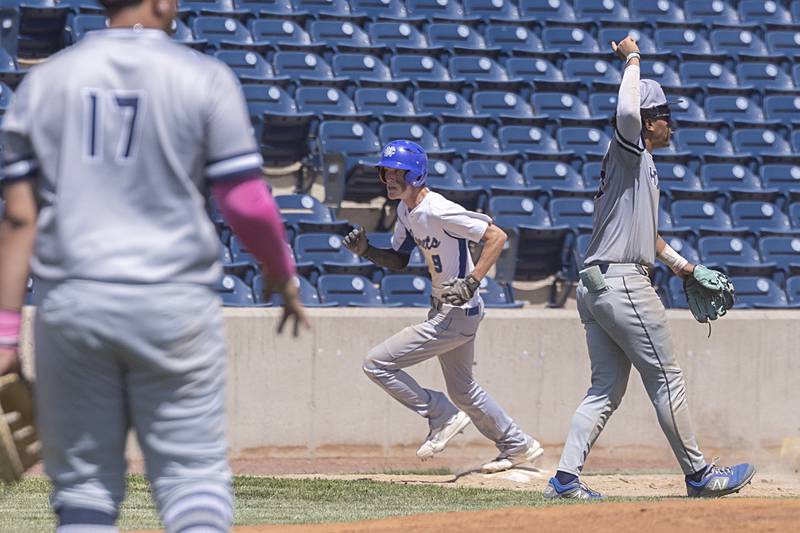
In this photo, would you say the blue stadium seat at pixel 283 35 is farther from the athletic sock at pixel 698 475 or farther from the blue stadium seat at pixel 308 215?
the athletic sock at pixel 698 475

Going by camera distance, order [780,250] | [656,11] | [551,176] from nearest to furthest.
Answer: [780,250] < [551,176] < [656,11]

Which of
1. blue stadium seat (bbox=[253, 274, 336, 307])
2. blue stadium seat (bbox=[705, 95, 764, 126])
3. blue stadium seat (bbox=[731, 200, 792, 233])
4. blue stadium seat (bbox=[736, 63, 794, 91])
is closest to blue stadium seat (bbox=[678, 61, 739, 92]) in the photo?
blue stadium seat (bbox=[736, 63, 794, 91])

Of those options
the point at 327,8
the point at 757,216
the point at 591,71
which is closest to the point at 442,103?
the point at 327,8

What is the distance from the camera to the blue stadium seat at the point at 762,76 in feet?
50.5

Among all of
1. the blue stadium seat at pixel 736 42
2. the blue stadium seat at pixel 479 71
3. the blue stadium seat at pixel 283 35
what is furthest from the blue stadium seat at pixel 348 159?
the blue stadium seat at pixel 736 42

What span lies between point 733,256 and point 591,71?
3259mm

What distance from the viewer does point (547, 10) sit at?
15711 mm

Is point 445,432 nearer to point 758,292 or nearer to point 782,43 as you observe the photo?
point 758,292

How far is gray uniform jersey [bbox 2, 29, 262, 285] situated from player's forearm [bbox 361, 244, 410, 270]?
15.9 feet

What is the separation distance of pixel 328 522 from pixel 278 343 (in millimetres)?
3329

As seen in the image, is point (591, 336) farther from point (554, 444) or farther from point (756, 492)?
point (554, 444)

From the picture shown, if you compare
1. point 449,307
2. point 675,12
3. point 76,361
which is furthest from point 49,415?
point 675,12

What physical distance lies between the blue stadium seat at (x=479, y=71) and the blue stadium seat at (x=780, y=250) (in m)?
3.08

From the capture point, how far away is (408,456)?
973cm
